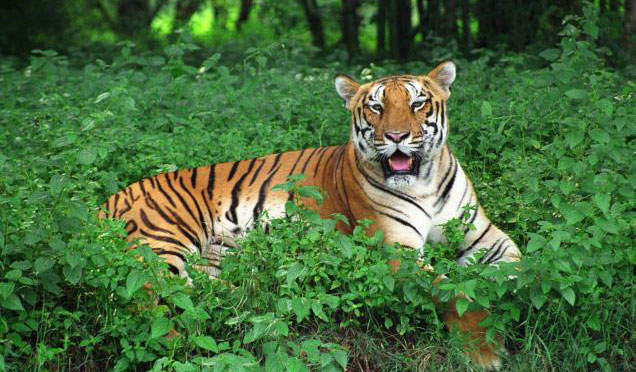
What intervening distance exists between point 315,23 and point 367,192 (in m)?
7.28

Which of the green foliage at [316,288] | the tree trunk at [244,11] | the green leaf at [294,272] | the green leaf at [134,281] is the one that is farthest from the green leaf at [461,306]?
the tree trunk at [244,11]

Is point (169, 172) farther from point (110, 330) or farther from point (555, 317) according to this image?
point (555, 317)

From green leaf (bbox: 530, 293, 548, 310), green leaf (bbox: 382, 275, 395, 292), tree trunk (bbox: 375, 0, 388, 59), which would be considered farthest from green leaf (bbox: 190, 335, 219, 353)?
tree trunk (bbox: 375, 0, 388, 59)

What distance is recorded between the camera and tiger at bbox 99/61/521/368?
4414mm

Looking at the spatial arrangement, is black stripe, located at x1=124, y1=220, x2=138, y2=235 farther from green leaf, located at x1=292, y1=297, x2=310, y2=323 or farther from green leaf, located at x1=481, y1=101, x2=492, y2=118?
green leaf, located at x1=481, y1=101, x2=492, y2=118

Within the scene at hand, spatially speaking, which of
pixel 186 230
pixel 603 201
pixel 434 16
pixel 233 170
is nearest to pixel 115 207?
pixel 186 230

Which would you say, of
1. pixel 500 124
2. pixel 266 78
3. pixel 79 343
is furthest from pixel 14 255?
pixel 266 78

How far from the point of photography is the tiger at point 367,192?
4.41 metres

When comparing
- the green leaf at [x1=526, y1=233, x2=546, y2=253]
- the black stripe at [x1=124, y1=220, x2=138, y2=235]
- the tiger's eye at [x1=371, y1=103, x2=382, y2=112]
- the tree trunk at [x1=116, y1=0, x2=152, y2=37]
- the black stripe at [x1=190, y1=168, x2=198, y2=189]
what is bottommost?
the tree trunk at [x1=116, y1=0, x2=152, y2=37]

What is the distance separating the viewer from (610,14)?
25.5ft

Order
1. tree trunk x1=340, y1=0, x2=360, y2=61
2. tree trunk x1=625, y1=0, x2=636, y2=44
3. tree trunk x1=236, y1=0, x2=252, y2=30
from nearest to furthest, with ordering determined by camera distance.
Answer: tree trunk x1=625, y1=0, x2=636, y2=44 → tree trunk x1=340, y1=0, x2=360, y2=61 → tree trunk x1=236, y1=0, x2=252, y2=30

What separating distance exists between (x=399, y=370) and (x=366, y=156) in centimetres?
108

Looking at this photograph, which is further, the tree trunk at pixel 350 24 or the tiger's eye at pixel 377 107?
the tree trunk at pixel 350 24

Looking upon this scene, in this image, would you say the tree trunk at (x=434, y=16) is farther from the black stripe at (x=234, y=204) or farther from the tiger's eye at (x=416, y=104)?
the tiger's eye at (x=416, y=104)
